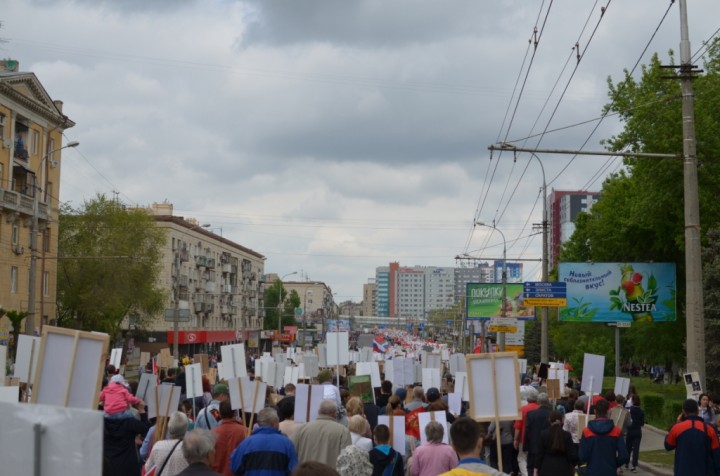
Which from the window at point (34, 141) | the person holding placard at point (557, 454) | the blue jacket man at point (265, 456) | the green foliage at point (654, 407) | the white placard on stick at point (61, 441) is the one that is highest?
the window at point (34, 141)

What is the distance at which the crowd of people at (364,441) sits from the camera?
27.1ft

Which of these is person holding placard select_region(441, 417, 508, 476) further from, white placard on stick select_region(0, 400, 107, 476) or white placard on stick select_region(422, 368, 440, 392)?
white placard on stick select_region(422, 368, 440, 392)

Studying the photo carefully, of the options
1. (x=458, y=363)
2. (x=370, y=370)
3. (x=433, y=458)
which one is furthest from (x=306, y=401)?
(x=458, y=363)

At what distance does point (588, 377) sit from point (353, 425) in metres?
8.16

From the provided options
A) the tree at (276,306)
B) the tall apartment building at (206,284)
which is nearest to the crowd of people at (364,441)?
the tall apartment building at (206,284)

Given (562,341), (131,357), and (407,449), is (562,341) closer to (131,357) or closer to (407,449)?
(131,357)

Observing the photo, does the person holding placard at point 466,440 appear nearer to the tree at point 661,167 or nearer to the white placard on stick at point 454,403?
the white placard on stick at point 454,403

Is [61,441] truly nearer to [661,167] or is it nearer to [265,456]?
[265,456]

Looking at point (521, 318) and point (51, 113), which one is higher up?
point (51, 113)

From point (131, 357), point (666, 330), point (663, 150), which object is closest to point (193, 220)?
point (131, 357)

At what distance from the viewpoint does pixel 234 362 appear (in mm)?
16406

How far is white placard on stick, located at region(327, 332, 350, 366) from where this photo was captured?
2202cm

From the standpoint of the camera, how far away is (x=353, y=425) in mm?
10820

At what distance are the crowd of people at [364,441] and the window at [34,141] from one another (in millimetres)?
45329
